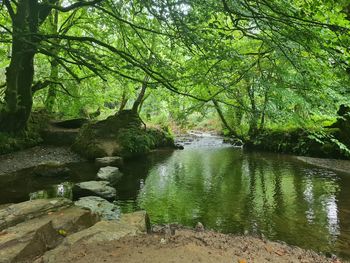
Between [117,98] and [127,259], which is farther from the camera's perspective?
[117,98]

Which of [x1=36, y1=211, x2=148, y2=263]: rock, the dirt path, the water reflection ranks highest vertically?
the dirt path

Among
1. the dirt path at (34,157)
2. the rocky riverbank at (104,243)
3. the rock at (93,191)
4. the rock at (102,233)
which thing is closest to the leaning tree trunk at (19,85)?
the dirt path at (34,157)

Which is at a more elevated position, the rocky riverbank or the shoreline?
the rocky riverbank

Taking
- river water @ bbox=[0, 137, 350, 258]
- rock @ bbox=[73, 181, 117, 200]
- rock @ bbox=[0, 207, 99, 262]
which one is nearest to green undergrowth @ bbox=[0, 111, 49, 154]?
river water @ bbox=[0, 137, 350, 258]

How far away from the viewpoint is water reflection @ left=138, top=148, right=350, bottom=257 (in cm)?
658

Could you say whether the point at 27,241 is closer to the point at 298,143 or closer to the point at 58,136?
the point at 58,136

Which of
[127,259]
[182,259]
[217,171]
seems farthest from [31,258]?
[217,171]

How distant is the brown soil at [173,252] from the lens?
378 cm

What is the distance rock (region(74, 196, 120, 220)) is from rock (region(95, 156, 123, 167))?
18.3ft

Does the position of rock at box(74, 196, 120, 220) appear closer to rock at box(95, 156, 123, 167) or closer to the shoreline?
rock at box(95, 156, 123, 167)

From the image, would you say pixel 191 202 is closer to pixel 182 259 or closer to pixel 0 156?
pixel 182 259

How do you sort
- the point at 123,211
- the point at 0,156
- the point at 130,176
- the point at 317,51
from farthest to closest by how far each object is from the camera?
the point at 0,156 < the point at 130,176 < the point at 123,211 < the point at 317,51

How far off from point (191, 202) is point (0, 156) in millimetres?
8208

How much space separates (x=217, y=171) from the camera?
1268 centimetres
